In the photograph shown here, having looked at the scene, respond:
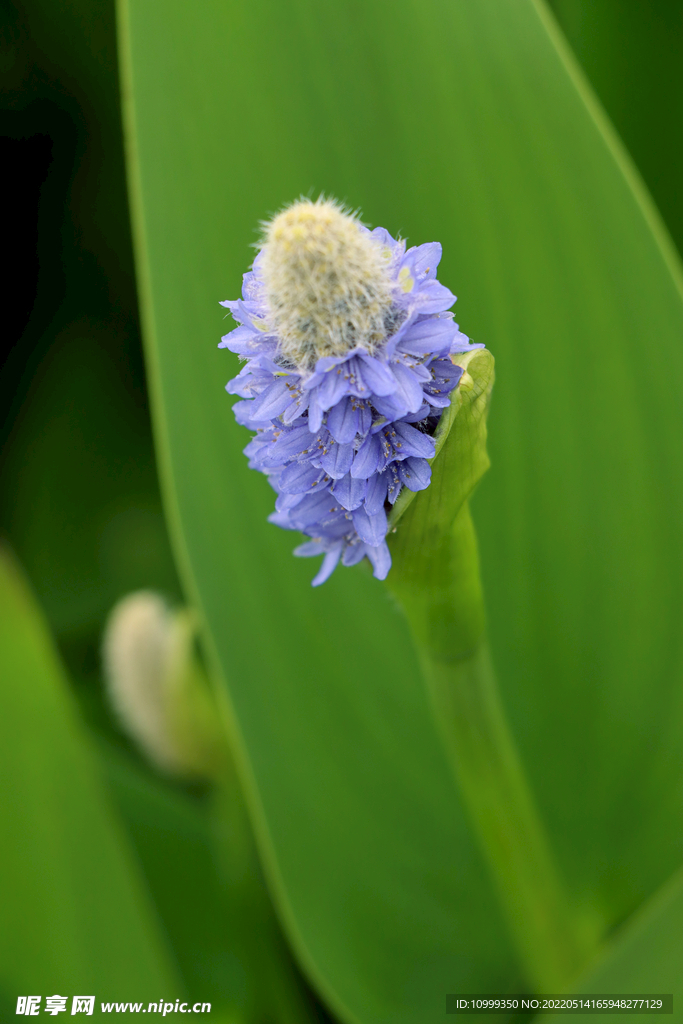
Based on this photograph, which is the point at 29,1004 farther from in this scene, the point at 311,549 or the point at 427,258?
the point at 427,258

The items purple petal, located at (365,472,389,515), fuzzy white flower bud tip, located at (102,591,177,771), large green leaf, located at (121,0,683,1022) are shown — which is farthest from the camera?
fuzzy white flower bud tip, located at (102,591,177,771)

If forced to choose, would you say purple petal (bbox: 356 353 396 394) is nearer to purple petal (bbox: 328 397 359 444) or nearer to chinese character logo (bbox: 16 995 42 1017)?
purple petal (bbox: 328 397 359 444)

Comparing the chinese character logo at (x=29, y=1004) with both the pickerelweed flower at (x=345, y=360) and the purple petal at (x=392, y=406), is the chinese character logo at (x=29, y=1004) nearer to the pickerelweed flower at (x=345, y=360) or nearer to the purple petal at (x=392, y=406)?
the pickerelweed flower at (x=345, y=360)

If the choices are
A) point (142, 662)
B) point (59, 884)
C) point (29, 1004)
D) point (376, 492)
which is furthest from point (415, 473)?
point (142, 662)

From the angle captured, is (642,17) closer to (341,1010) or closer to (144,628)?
(144,628)

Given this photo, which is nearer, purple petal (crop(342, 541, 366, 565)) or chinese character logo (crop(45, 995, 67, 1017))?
purple petal (crop(342, 541, 366, 565))

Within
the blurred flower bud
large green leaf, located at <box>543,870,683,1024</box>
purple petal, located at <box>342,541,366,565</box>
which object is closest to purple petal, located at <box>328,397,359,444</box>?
purple petal, located at <box>342,541,366,565</box>

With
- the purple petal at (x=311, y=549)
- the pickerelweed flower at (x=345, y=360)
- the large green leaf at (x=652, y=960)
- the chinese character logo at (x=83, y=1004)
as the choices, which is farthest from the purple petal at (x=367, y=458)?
the chinese character logo at (x=83, y=1004)
